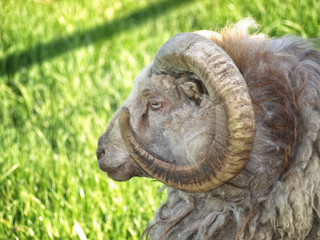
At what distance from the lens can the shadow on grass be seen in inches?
257

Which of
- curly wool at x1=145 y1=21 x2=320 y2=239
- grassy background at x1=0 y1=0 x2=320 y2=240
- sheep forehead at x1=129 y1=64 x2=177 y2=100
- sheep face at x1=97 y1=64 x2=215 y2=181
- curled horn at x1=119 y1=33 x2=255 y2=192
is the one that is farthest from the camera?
grassy background at x1=0 y1=0 x2=320 y2=240

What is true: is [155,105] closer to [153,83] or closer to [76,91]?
[153,83]

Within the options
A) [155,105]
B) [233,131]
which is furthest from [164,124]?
[233,131]

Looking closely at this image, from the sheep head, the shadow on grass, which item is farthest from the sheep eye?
the shadow on grass

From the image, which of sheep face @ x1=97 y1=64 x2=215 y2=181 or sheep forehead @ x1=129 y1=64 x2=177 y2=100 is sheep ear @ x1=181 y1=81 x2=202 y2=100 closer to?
sheep face @ x1=97 y1=64 x2=215 y2=181

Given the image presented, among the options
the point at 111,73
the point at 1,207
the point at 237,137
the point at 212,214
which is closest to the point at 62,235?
the point at 1,207

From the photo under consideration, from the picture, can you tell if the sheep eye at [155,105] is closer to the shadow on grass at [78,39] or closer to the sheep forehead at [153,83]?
the sheep forehead at [153,83]

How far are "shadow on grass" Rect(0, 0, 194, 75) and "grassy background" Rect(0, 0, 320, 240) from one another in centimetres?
2

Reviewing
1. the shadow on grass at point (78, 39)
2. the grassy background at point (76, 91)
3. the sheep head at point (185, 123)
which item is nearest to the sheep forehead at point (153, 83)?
the sheep head at point (185, 123)

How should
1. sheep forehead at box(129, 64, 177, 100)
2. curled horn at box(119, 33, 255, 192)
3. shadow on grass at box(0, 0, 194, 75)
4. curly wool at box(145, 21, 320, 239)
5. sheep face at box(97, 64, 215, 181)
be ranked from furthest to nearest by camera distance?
shadow on grass at box(0, 0, 194, 75) → sheep forehead at box(129, 64, 177, 100) → sheep face at box(97, 64, 215, 181) → curly wool at box(145, 21, 320, 239) → curled horn at box(119, 33, 255, 192)

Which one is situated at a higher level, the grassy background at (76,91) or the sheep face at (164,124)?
the sheep face at (164,124)

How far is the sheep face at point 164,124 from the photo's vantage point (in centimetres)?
273

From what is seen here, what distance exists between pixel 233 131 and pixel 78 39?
5.15 m

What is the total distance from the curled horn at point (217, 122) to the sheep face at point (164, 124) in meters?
0.09
